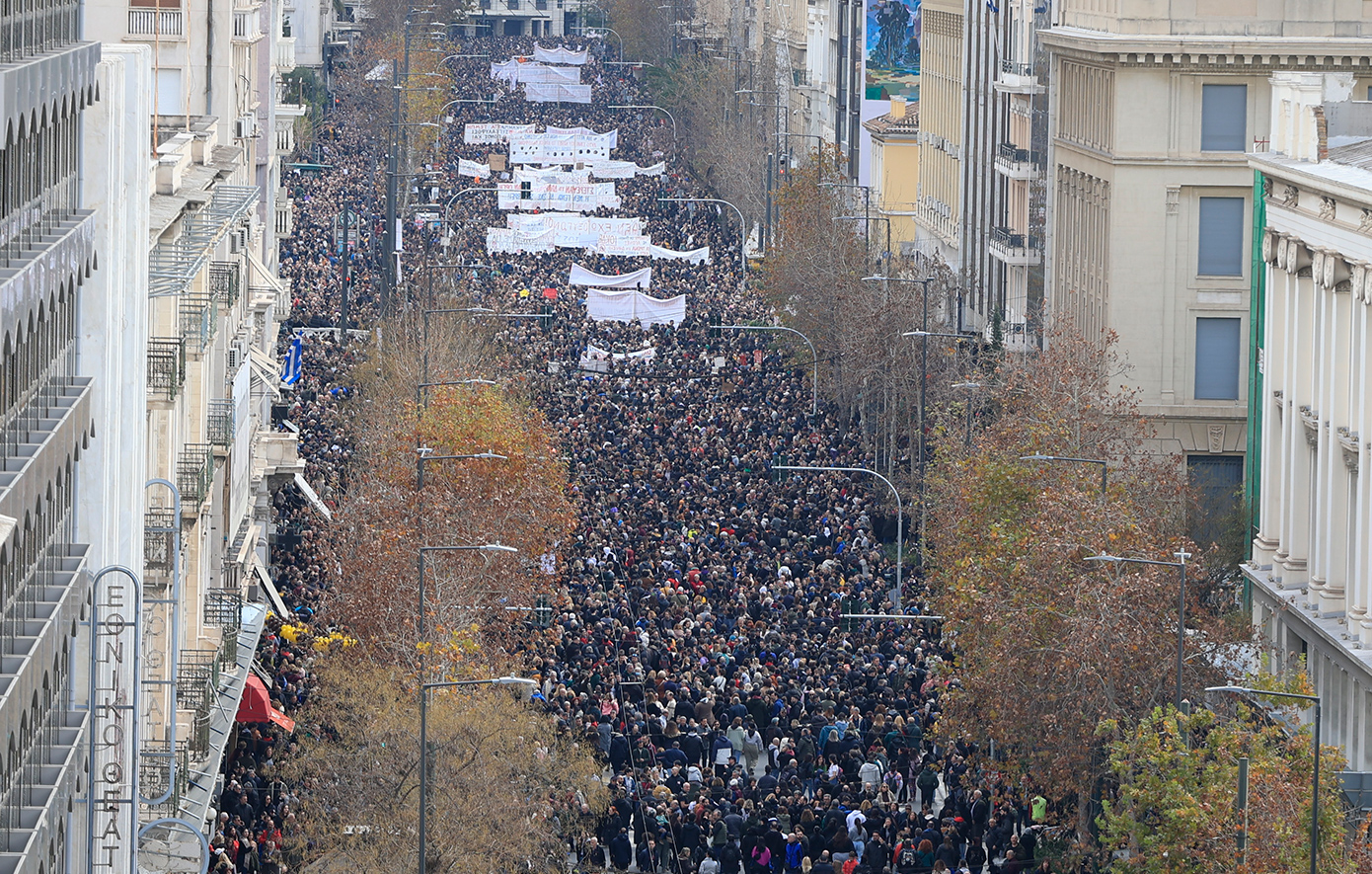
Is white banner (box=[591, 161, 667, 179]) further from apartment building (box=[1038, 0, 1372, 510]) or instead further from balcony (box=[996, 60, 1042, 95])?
apartment building (box=[1038, 0, 1372, 510])

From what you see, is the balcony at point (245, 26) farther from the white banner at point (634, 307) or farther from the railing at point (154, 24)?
the white banner at point (634, 307)

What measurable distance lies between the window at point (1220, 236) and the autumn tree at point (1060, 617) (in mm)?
17917

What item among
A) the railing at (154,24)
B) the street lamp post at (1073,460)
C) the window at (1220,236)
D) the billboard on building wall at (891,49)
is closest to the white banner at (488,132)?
the billboard on building wall at (891,49)

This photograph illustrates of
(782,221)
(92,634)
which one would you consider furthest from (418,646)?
(782,221)

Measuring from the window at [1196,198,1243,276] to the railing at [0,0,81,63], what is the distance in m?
40.6

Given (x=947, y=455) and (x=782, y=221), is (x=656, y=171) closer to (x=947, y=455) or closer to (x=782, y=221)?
(x=782, y=221)

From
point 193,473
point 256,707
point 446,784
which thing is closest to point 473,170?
point 256,707

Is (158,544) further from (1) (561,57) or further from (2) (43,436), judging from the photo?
(1) (561,57)

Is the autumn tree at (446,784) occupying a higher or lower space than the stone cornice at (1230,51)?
lower

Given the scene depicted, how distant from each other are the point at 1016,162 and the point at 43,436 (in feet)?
176

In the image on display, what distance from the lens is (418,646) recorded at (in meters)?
38.2

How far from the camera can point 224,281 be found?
46.2 m

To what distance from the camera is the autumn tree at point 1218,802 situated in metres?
30.0

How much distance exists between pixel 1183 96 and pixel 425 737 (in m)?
35.0
